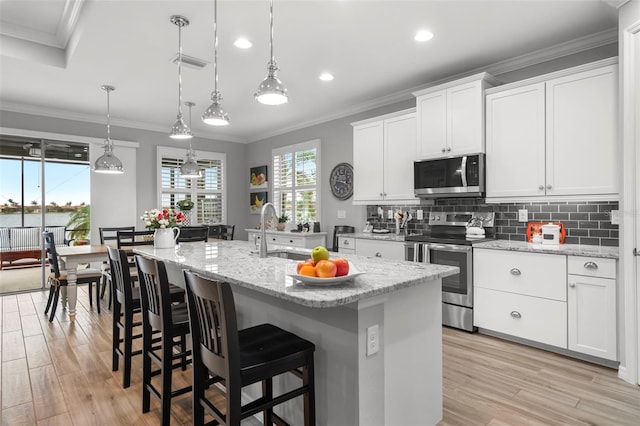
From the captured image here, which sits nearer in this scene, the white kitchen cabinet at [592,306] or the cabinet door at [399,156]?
the white kitchen cabinet at [592,306]

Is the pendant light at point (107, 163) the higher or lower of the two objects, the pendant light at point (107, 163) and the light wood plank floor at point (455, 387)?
the higher

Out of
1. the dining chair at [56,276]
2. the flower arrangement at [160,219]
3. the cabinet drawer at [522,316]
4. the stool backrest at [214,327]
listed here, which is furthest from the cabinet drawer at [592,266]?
the dining chair at [56,276]

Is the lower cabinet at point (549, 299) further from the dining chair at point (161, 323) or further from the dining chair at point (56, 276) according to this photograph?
the dining chair at point (56, 276)

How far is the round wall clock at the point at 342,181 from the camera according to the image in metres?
5.39

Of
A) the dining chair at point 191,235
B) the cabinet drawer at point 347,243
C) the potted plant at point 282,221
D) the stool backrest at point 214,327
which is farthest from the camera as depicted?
the potted plant at point 282,221

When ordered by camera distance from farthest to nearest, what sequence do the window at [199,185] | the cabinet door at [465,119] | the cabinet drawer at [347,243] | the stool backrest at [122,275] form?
the window at [199,185]
the cabinet drawer at [347,243]
the cabinet door at [465,119]
the stool backrest at [122,275]

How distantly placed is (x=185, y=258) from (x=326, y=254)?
126cm

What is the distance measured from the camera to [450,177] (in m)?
3.77

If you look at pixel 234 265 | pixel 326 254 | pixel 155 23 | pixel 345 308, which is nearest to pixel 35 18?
pixel 155 23

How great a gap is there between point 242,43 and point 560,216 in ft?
11.0

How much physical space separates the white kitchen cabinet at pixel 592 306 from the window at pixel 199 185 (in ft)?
19.4

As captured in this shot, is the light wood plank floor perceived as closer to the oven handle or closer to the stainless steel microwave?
the oven handle

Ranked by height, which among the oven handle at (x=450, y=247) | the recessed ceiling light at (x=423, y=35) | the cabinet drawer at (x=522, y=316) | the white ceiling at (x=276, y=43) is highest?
the white ceiling at (x=276, y=43)

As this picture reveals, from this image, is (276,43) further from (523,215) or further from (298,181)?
(298,181)
